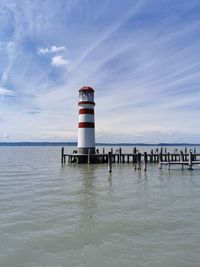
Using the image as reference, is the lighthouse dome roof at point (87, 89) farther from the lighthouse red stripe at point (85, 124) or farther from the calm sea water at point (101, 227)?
the calm sea water at point (101, 227)

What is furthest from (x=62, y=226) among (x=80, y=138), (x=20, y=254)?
(x=80, y=138)

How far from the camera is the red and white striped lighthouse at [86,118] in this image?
34.5 meters

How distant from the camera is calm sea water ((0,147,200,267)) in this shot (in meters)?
8.35

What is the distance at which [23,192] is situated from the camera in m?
18.6

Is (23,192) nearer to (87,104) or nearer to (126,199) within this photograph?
(126,199)

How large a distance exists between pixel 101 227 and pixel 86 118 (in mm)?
23870

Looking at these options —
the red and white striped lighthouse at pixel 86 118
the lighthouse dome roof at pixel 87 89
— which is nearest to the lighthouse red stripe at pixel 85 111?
the red and white striped lighthouse at pixel 86 118

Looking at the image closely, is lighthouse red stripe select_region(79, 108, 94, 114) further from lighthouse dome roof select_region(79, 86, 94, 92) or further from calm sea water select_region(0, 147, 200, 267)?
calm sea water select_region(0, 147, 200, 267)

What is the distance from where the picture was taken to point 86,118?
34.5 meters

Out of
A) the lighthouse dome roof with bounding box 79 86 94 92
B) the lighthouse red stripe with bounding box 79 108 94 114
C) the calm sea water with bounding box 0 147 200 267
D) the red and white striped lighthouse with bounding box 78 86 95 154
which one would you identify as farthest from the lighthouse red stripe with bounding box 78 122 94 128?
the calm sea water with bounding box 0 147 200 267

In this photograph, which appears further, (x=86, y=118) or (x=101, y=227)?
(x=86, y=118)

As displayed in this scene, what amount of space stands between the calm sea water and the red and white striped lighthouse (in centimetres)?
1618

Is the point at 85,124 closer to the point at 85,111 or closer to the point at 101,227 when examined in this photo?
the point at 85,111

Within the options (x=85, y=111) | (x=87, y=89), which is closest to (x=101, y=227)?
(x=85, y=111)
